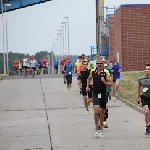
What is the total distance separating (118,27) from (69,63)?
82.3 feet

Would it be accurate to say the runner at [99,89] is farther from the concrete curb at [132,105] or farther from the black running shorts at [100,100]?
the concrete curb at [132,105]

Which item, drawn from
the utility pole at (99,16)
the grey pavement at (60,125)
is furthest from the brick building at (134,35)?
the grey pavement at (60,125)

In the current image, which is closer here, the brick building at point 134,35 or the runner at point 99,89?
the runner at point 99,89

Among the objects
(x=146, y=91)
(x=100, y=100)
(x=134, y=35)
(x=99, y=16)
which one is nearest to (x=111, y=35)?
(x=99, y=16)

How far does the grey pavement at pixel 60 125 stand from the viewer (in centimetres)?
1410

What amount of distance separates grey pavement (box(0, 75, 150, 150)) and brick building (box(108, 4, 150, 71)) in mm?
24050

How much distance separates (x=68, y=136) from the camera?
15.6m

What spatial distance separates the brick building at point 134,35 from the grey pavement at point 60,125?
24050 millimetres

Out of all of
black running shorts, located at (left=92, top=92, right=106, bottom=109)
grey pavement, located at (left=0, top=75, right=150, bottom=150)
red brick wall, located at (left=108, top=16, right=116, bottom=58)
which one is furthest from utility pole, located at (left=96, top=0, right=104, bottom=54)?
black running shorts, located at (left=92, top=92, right=106, bottom=109)

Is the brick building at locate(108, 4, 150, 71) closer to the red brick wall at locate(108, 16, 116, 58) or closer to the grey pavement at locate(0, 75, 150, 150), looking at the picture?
the red brick wall at locate(108, 16, 116, 58)

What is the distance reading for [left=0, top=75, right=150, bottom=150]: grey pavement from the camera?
46.3 feet

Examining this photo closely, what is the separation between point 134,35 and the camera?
55938 millimetres

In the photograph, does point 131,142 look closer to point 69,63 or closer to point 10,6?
point 69,63

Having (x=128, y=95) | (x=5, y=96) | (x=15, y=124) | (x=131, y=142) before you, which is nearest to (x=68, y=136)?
(x=131, y=142)
